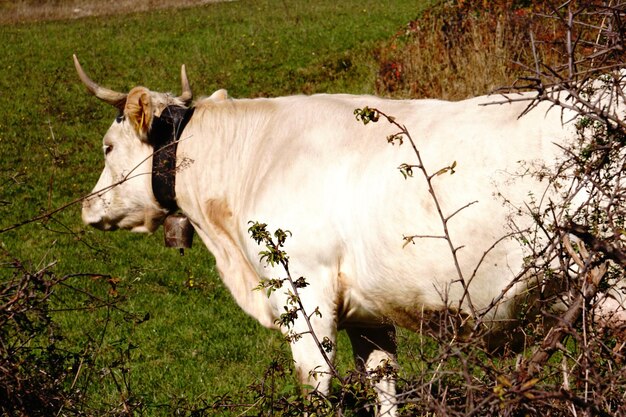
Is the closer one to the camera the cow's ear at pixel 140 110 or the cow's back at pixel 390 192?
the cow's back at pixel 390 192

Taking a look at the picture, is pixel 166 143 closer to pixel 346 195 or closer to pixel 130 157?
pixel 130 157

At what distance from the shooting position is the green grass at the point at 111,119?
259 inches

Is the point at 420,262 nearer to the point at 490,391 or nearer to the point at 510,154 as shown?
the point at 510,154

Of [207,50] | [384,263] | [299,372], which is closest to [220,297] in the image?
[299,372]

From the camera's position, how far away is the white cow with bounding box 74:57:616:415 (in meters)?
4.35

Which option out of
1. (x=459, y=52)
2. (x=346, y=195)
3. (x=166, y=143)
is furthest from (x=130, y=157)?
(x=459, y=52)

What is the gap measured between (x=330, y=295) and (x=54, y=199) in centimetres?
775

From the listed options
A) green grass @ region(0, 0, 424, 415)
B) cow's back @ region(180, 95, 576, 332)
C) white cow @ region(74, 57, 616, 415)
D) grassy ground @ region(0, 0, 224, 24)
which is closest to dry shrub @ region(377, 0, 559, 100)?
green grass @ region(0, 0, 424, 415)

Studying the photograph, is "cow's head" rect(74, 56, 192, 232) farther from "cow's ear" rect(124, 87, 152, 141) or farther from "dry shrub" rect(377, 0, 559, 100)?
"dry shrub" rect(377, 0, 559, 100)

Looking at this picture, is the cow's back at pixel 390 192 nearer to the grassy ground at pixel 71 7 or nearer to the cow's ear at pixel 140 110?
the cow's ear at pixel 140 110

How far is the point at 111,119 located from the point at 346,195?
11417mm

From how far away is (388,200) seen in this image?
470cm

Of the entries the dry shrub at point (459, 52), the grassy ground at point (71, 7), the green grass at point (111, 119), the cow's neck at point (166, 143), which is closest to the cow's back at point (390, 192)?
the cow's neck at point (166, 143)

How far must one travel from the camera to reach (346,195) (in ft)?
16.1
